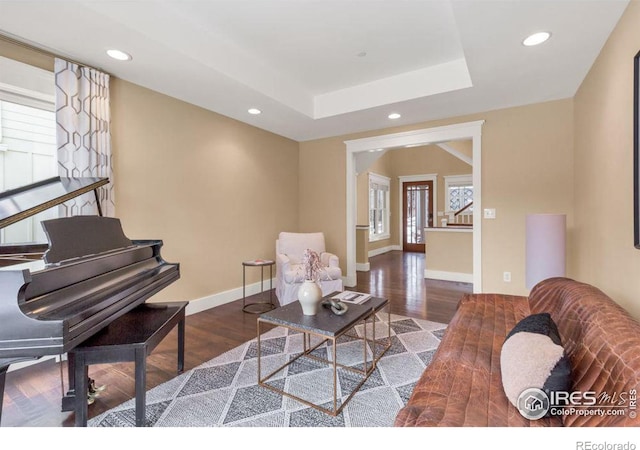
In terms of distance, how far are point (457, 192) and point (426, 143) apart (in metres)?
5.19

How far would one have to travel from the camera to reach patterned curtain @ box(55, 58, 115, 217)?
2549 millimetres

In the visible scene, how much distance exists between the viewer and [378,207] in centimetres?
929

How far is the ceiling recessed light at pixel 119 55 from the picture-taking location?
8.16 feet

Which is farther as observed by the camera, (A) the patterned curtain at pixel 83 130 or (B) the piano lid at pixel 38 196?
(A) the patterned curtain at pixel 83 130

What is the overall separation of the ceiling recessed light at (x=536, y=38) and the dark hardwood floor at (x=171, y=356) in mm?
2636

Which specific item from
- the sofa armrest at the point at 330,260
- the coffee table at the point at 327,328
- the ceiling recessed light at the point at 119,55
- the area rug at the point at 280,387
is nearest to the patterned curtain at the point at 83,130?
the ceiling recessed light at the point at 119,55

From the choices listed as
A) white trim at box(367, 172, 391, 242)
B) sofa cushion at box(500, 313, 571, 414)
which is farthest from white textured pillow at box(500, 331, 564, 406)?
white trim at box(367, 172, 391, 242)

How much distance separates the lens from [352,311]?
7.36ft

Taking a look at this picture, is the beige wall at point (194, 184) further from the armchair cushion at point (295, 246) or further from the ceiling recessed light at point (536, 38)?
the ceiling recessed light at point (536, 38)

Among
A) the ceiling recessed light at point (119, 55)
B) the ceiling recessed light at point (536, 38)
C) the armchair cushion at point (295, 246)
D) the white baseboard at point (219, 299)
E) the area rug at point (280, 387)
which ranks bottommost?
the area rug at point (280, 387)

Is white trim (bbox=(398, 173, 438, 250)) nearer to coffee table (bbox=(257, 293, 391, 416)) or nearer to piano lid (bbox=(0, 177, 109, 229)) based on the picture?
coffee table (bbox=(257, 293, 391, 416))

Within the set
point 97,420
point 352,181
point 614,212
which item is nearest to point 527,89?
point 614,212

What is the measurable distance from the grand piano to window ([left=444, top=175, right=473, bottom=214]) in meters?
8.30
